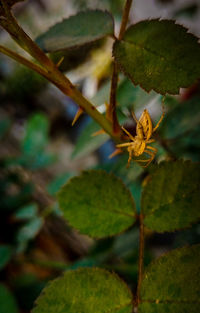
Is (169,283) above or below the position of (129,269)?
above

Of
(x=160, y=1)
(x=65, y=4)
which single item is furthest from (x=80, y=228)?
(x=65, y=4)

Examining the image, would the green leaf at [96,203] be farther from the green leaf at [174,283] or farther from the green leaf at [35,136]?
the green leaf at [35,136]

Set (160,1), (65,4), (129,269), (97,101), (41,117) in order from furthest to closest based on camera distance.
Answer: (65,4)
(160,1)
(41,117)
(129,269)
(97,101)

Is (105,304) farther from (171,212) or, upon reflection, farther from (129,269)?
(129,269)

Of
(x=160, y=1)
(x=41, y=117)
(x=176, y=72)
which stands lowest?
(x=160, y=1)

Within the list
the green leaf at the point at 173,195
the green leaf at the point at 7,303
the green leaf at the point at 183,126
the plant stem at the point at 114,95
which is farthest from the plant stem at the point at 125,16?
the green leaf at the point at 7,303

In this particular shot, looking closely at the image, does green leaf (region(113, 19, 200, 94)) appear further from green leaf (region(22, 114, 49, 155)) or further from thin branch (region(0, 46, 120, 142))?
green leaf (region(22, 114, 49, 155))

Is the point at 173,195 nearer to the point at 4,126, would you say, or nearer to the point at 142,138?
the point at 142,138
